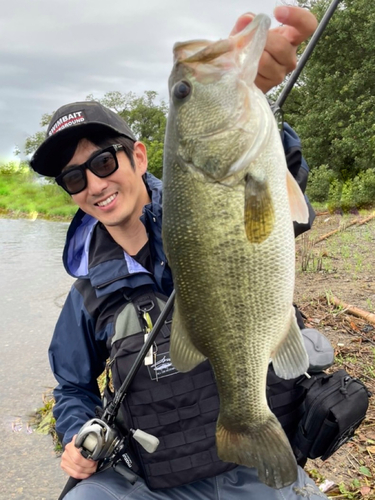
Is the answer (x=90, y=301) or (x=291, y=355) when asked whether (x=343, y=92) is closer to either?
(x=90, y=301)

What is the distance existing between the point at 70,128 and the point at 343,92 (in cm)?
1894

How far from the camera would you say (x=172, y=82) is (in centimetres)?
169

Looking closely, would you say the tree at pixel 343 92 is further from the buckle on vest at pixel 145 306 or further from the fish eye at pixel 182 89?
the fish eye at pixel 182 89

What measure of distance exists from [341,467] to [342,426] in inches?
38.2

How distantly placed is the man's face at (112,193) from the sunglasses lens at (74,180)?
0.03 meters

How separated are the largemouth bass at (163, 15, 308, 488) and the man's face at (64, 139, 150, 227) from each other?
3.23 ft

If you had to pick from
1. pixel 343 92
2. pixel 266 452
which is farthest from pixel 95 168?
pixel 343 92

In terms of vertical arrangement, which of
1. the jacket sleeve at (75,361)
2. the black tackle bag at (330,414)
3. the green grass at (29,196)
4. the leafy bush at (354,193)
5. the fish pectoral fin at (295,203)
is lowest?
the green grass at (29,196)

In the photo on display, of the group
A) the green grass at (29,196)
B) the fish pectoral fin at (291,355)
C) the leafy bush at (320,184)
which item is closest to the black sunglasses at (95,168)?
the fish pectoral fin at (291,355)

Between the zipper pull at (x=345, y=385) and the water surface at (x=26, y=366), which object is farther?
the water surface at (x=26, y=366)

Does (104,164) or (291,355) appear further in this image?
(104,164)

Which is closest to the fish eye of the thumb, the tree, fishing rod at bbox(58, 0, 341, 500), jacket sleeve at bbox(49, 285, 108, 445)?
the thumb

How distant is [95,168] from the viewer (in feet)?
8.41

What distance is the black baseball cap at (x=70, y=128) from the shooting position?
8.42 ft
